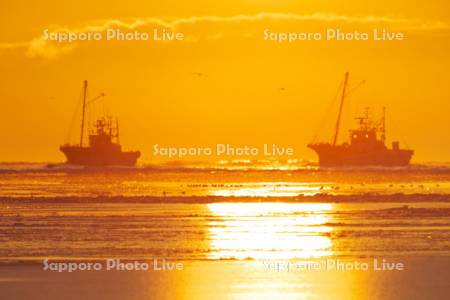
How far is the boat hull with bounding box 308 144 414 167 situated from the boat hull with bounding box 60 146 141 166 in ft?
86.9

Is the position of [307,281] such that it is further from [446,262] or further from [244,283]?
[446,262]

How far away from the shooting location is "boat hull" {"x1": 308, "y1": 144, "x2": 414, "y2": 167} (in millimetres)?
151125

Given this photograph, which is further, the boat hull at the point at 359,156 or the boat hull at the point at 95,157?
the boat hull at the point at 95,157

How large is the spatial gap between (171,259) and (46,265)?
270 cm

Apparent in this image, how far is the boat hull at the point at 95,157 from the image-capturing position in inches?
5960

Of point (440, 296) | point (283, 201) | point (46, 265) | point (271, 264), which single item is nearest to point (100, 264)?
point (46, 265)

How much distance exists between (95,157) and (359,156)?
1318 inches

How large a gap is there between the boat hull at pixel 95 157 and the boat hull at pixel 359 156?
1043 inches

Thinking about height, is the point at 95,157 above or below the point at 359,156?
above

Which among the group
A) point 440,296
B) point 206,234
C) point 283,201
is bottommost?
point 440,296

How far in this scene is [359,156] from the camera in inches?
5974

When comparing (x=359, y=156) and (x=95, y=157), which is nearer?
(x=359, y=156)

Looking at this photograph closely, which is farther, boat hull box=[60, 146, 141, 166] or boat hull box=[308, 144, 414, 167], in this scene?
boat hull box=[60, 146, 141, 166]

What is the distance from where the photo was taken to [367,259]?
2509cm
